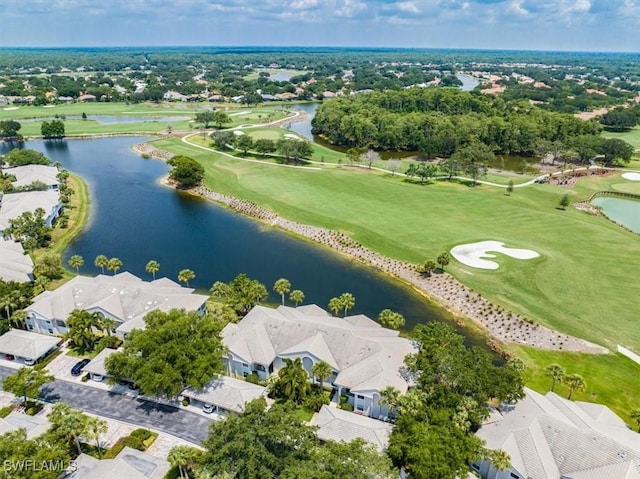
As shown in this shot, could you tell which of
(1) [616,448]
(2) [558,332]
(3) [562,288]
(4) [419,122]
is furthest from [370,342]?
(4) [419,122]

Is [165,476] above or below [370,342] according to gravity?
below

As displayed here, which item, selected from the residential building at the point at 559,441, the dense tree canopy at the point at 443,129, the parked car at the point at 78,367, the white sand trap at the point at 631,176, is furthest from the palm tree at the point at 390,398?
the white sand trap at the point at 631,176

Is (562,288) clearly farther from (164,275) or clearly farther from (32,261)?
(32,261)

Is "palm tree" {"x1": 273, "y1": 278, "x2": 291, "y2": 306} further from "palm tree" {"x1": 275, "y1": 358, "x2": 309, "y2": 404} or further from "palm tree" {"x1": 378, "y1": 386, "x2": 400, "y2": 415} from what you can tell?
"palm tree" {"x1": 378, "y1": 386, "x2": 400, "y2": 415}

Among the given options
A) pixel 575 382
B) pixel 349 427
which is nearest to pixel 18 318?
pixel 349 427

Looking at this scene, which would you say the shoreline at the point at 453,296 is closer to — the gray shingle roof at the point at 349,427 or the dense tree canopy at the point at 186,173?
the gray shingle roof at the point at 349,427

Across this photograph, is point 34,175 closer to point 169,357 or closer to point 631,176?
point 169,357
